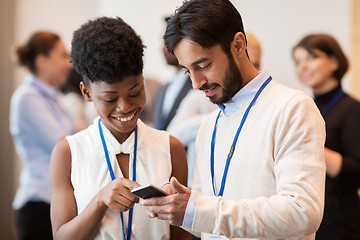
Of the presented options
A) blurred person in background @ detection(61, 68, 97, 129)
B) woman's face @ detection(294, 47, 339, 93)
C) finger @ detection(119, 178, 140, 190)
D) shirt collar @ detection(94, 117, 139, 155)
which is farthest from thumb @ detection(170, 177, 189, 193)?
blurred person in background @ detection(61, 68, 97, 129)

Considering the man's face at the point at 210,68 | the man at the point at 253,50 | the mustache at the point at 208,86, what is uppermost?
the man's face at the point at 210,68

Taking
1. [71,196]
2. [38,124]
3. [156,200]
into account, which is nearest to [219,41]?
[156,200]

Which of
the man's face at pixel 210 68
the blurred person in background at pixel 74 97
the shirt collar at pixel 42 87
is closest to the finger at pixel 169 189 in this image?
the man's face at pixel 210 68

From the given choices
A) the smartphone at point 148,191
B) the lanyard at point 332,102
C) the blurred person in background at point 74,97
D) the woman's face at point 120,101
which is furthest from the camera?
the blurred person in background at point 74,97

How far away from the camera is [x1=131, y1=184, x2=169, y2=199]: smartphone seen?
1.21m

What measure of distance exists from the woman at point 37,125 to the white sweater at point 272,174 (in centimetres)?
182

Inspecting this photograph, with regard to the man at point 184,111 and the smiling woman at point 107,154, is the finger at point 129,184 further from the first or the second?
the man at point 184,111

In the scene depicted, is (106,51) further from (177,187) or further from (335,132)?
(335,132)

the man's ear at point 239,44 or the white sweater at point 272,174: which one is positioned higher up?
the man's ear at point 239,44

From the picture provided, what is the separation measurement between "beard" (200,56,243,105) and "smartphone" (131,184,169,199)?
15.4 inches

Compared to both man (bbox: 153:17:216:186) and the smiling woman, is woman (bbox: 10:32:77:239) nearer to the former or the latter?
man (bbox: 153:17:216:186)

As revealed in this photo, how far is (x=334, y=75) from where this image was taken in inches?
111

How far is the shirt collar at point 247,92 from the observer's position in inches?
59.0

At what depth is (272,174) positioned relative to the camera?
4.59 feet
